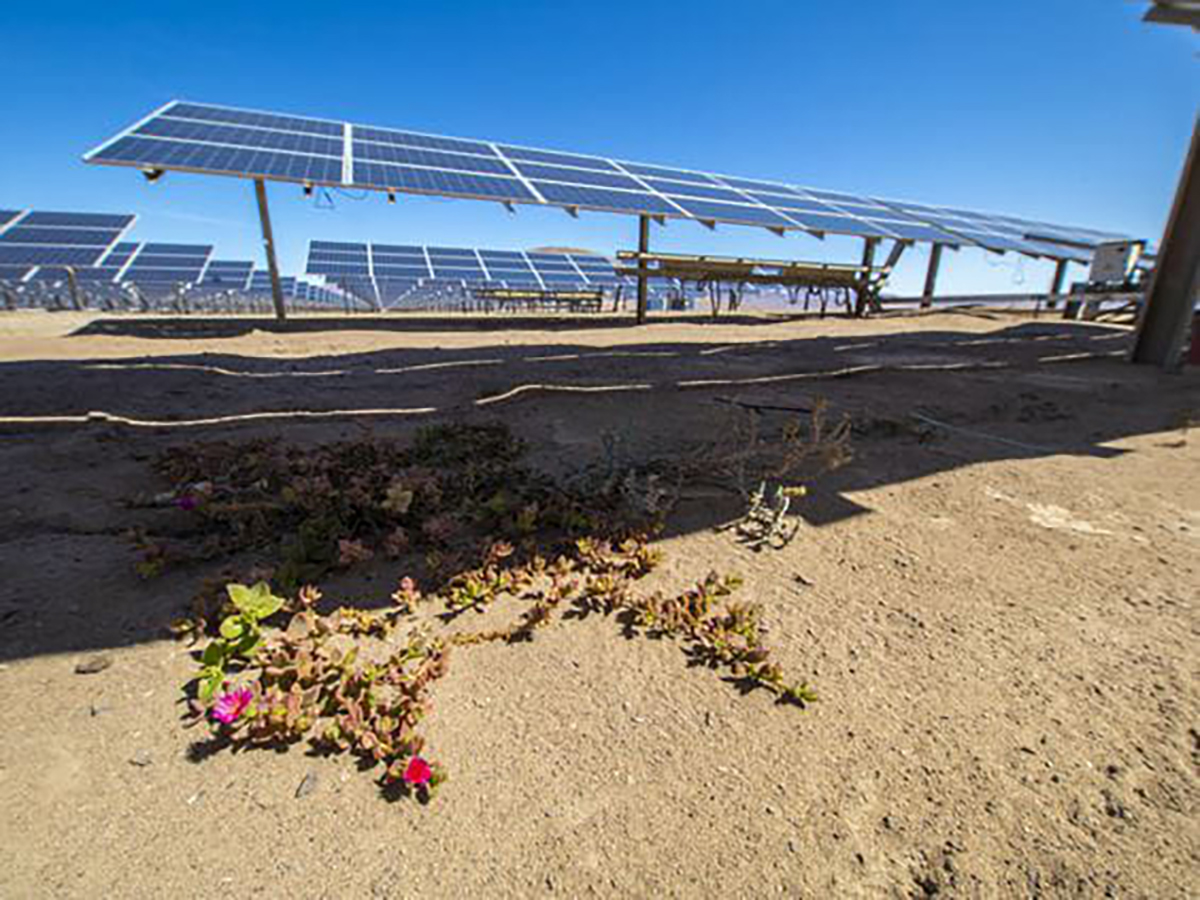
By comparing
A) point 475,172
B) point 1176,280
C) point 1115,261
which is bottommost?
point 1176,280

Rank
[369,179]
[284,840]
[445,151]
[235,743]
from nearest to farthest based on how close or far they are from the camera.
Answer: [284,840], [235,743], [369,179], [445,151]

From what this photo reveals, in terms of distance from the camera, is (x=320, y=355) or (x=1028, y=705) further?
(x=320, y=355)

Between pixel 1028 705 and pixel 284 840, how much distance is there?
1.97m

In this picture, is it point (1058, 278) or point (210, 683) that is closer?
point (210, 683)

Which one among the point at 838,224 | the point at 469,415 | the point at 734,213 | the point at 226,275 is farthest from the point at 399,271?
the point at 469,415

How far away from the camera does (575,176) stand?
544 inches

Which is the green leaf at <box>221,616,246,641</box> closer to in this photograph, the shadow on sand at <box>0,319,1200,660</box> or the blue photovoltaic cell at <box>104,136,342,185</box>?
the shadow on sand at <box>0,319,1200,660</box>

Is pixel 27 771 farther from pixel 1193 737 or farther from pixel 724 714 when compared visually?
pixel 1193 737

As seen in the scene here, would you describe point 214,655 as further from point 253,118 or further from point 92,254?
point 92,254

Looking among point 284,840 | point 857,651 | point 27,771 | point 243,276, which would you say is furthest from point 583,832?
point 243,276

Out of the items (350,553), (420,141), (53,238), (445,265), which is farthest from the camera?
(445,265)

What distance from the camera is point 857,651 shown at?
1.76 m

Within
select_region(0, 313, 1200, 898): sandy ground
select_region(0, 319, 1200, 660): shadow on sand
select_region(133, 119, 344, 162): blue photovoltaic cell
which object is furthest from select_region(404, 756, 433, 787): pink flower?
select_region(133, 119, 344, 162): blue photovoltaic cell

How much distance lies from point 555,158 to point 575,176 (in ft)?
6.58
